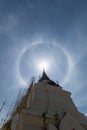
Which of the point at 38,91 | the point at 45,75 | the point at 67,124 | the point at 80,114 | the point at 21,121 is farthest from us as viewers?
the point at 45,75

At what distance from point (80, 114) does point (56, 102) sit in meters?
3.32

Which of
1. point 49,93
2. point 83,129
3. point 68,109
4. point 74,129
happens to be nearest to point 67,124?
point 74,129

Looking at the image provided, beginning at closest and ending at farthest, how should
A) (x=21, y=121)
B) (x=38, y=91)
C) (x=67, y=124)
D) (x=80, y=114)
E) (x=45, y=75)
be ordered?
(x=21, y=121), (x=67, y=124), (x=80, y=114), (x=38, y=91), (x=45, y=75)

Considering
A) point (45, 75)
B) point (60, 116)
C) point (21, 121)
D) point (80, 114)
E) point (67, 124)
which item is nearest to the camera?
point (21, 121)

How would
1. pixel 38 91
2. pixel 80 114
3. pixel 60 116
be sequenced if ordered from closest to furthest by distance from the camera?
pixel 60 116
pixel 80 114
pixel 38 91

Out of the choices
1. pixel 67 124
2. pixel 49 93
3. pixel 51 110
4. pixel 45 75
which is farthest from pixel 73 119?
pixel 45 75

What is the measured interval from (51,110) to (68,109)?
321 centimetres

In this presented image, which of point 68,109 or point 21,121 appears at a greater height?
point 68,109

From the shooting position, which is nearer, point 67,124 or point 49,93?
point 67,124

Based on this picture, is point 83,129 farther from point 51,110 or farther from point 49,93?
point 49,93

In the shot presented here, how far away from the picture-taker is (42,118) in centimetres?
1617

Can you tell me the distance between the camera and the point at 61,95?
22359 mm

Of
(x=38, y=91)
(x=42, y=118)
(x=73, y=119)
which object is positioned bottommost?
(x=42, y=118)

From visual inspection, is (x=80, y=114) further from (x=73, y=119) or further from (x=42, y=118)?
(x=42, y=118)
